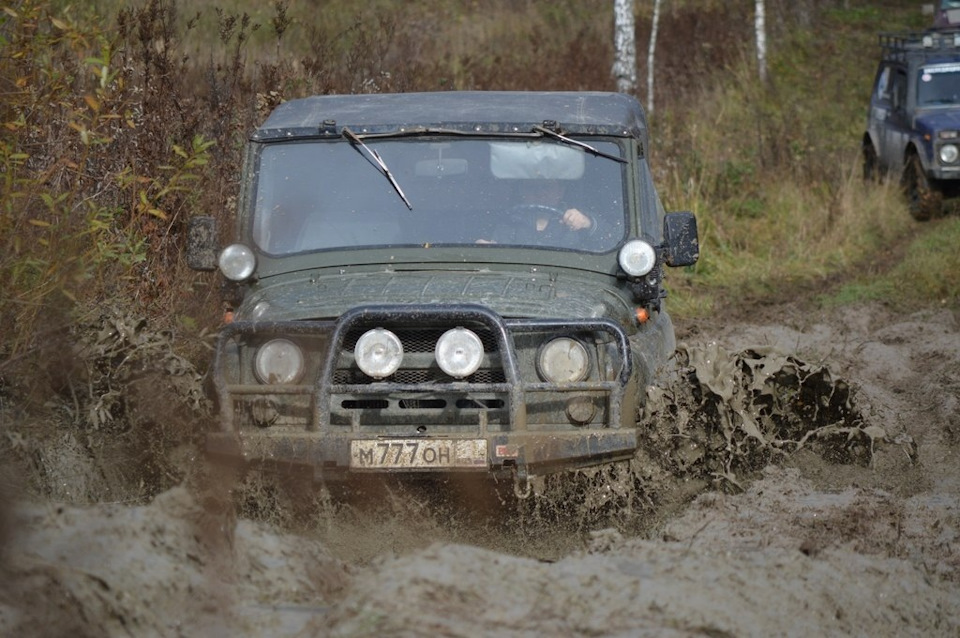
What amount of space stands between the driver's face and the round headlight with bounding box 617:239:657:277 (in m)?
0.43

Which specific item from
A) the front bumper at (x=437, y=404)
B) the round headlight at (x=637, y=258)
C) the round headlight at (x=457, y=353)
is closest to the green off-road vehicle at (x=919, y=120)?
the round headlight at (x=637, y=258)

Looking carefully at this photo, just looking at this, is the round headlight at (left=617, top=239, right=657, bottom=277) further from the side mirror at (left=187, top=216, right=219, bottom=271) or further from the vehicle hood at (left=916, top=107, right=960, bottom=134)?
the vehicle hood at (left=916, top=107, right=960, bottom=134)

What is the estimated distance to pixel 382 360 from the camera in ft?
16.4

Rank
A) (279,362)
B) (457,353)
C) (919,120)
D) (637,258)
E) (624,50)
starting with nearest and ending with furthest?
(457,353) → (279,362) → (637,258) → (919,120) → (624,50)

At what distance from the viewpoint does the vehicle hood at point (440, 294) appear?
5219mm

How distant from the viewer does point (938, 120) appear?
586 inches

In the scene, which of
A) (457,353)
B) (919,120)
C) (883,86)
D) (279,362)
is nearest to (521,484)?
(457,353)

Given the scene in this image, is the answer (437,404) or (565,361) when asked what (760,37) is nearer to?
(565,361)

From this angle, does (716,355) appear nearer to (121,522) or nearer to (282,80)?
(121,522)

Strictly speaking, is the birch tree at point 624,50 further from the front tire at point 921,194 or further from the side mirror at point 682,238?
the side mirror at point 682,238

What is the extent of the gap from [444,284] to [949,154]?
1056 cm

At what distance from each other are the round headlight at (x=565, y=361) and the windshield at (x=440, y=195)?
0.75m

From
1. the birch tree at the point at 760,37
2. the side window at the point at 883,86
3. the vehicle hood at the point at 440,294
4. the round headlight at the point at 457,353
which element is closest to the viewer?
the round headlight at the point at 457,353

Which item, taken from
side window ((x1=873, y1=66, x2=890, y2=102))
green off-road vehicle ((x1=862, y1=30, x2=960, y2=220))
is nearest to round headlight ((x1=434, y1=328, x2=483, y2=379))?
green off-road vehicle ((x1=862, y1=30, x2=960, y2=220))
